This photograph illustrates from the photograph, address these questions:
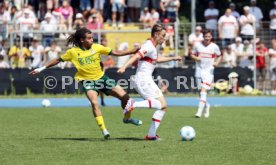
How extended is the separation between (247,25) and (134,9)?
17.6 ft

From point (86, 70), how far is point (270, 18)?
18.2 meters

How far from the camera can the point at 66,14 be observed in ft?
99.5

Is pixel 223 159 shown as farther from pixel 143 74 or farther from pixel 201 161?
pixel 143 74

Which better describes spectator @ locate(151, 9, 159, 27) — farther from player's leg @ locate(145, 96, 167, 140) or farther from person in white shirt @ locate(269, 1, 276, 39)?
player's leg @ locate(145, 96, 167, 140)

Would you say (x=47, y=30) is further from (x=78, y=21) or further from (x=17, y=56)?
(x=17, y=56)

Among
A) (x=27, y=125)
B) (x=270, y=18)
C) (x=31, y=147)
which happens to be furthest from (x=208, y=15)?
(x=31, y=147)

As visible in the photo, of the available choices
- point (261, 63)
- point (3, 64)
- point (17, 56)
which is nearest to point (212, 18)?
point (261, 63)

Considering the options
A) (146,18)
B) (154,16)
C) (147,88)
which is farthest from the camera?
(146,18)

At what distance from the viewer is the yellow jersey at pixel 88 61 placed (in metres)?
13.4

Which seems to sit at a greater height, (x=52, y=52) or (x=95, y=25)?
(x=95, y=25)

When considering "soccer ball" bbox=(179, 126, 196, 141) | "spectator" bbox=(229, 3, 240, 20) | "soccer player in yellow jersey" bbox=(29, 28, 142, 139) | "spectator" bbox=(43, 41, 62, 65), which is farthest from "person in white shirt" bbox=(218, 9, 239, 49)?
"soccer ball" bbox=(179, 126, 196, 141)

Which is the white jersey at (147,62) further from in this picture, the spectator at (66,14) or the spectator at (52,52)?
the spectator at (66,14)

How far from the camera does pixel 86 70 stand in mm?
13453

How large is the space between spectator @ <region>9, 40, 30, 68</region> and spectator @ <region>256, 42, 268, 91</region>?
8771 mm
